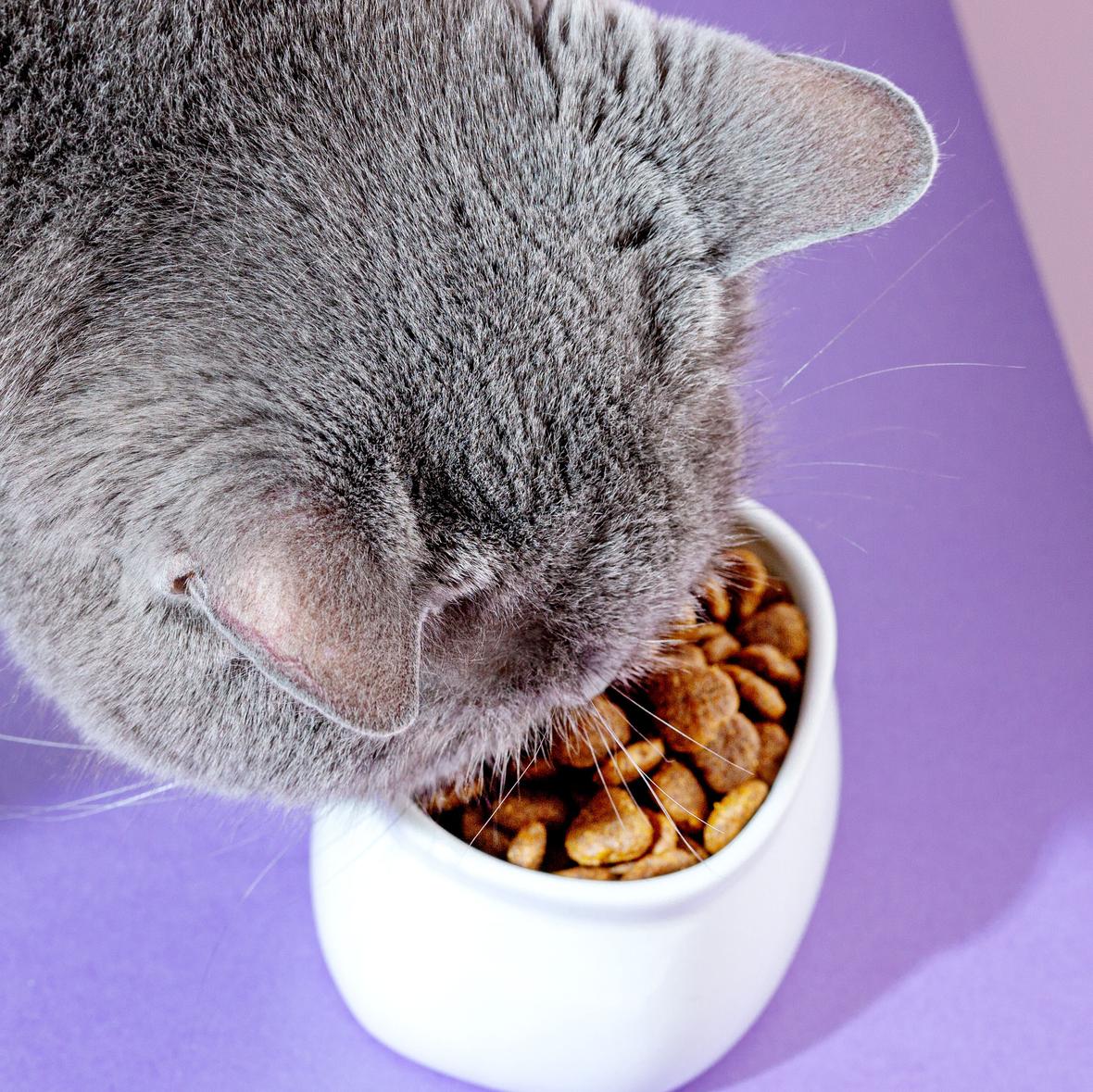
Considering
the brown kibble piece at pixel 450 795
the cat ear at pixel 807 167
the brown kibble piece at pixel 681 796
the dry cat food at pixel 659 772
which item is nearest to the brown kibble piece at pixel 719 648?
the dry cat food at pixel 659 772

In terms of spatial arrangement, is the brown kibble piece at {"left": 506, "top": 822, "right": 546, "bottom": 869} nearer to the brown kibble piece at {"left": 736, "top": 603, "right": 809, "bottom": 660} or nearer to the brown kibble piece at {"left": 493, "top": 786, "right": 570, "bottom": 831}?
the brown kibble piece at {"left": 493, "top": 786, "right": 570, "bottom": 831}

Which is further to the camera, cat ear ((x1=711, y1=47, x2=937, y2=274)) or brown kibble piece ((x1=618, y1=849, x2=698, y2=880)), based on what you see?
brown kibble piece ((x1=618, y1=849, x2=698, y2=880))

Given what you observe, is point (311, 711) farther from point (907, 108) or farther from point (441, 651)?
point (907, 108)

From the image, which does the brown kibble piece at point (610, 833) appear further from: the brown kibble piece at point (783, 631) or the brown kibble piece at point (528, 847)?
the brown kibble piece at point (783, 631)

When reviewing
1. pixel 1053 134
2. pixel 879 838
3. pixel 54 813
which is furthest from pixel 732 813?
pixel 1053 134

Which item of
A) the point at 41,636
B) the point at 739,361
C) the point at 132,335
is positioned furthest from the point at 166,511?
the point at 739,361

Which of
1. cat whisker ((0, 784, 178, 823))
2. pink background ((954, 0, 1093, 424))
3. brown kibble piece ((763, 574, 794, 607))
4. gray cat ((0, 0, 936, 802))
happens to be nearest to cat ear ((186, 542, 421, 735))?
gray cat ((0, 0, 936, 802))
